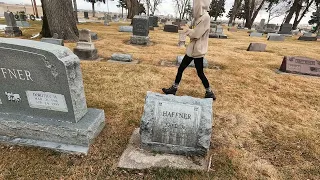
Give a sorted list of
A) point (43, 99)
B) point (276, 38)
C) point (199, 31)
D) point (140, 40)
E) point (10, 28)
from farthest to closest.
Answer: point (276, 38)
point (10, 28)
point (140, 40)
point (199, 31)
point (43, 99)

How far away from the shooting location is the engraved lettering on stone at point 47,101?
2742 millimetres

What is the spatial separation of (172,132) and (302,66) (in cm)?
634

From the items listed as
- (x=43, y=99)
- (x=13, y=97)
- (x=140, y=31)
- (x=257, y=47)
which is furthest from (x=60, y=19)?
(x=257, y=47)

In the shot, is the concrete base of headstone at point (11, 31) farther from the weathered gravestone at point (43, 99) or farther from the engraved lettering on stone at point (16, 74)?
the engraved lettering on stone at point (16, 74)

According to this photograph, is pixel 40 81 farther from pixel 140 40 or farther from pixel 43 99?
pixel 140 40

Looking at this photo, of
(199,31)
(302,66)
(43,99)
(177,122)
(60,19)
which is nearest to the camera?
(177,122)

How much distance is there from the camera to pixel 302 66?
693 centimetres

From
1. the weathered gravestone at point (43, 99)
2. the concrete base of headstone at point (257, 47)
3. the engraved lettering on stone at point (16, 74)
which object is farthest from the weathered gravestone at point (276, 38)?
the engraved lettering on stone at point (16, 74)

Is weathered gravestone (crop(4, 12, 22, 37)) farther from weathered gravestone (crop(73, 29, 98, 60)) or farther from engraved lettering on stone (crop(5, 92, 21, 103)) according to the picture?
engraved lettering on stone (crop(5, 92, 21, 103))

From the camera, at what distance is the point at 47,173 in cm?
248

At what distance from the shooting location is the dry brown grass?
102 inches

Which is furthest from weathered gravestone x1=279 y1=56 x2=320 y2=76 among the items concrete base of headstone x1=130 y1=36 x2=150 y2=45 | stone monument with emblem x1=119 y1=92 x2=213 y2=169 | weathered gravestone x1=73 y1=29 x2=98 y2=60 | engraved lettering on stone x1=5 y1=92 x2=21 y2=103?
engraved lettering on stone x1=5 y1=92 x2=21 y2=103

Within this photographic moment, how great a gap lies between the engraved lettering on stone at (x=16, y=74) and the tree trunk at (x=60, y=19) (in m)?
8.05

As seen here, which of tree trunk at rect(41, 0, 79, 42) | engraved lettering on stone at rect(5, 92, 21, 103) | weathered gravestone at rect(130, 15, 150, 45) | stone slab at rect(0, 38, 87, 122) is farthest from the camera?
weathered gravestone at rect(130, 15, 150, 45)
